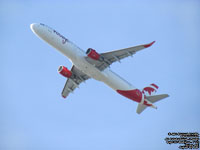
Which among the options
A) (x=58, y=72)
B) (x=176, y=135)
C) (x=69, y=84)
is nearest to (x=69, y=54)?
(x=58, y=72)

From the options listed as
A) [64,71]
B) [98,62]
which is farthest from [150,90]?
[64,71]

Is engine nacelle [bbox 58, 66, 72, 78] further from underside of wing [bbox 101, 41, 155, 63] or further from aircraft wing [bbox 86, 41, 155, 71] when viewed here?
underside of wing [bbox 101, 41, 155, 63]

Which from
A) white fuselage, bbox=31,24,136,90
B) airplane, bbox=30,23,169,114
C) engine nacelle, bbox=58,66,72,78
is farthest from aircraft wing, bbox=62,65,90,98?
white fuselage, bbox=31,24,136,90

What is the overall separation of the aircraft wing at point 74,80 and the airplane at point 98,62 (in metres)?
1.52

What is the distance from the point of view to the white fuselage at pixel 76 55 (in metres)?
54.8

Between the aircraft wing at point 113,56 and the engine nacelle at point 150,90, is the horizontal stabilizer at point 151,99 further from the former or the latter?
the aircraft wing at point 113,56

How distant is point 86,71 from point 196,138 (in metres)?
18.1

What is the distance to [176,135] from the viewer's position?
51375mm

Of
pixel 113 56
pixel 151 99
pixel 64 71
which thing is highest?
pixel 113 56

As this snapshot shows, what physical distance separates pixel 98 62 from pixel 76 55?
3.39 m

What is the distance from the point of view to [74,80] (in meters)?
63.1

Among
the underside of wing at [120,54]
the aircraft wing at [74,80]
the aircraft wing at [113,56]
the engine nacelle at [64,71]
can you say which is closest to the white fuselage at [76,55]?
the aircraft wing at [113,56]

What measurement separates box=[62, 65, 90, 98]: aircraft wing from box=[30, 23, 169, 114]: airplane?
5.00ft

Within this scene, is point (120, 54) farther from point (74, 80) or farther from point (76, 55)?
point (74, 80)
